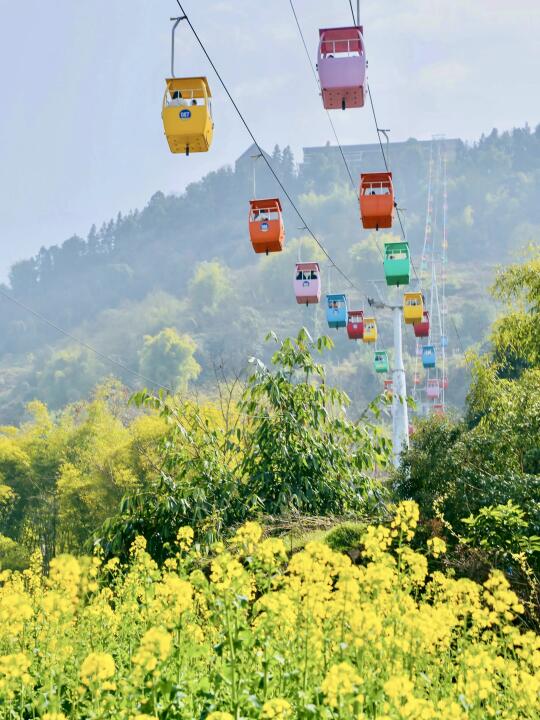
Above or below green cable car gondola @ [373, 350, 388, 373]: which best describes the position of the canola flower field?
below

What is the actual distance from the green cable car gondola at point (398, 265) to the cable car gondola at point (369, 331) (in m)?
10.8

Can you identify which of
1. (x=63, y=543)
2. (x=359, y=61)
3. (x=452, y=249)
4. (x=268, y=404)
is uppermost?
(x=452, y=249)

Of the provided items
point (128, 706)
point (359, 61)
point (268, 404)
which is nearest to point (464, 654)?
point (128, 706)

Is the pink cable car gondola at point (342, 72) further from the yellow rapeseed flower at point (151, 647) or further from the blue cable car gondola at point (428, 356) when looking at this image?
the blue cable car gondola at point (428, 356)

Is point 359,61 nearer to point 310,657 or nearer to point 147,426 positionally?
point 310,657

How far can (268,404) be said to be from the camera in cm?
1360

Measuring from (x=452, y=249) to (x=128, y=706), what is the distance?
194 m

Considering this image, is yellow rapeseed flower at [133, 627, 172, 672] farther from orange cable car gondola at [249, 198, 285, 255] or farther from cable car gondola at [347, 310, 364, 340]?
cable car gondola at [347, 310, 364, 340]

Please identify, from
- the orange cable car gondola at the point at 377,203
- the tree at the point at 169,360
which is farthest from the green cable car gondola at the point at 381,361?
the tree at the point at 169,360

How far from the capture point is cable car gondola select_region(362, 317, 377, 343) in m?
30.2

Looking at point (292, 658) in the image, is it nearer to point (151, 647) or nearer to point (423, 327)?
point (151, 647)

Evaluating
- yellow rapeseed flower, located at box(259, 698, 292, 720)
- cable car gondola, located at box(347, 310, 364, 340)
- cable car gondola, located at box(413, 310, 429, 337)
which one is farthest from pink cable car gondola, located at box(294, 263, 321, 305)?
yellow rapeseed flower, located at box(259, 698, 292, 720)

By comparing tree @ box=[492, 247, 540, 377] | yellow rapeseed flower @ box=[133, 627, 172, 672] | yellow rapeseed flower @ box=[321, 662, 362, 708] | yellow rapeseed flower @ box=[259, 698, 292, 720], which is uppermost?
tree @ box=[492, 247, 540, 377]

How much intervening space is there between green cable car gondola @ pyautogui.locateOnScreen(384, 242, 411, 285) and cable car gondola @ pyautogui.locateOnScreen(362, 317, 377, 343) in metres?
10.8
